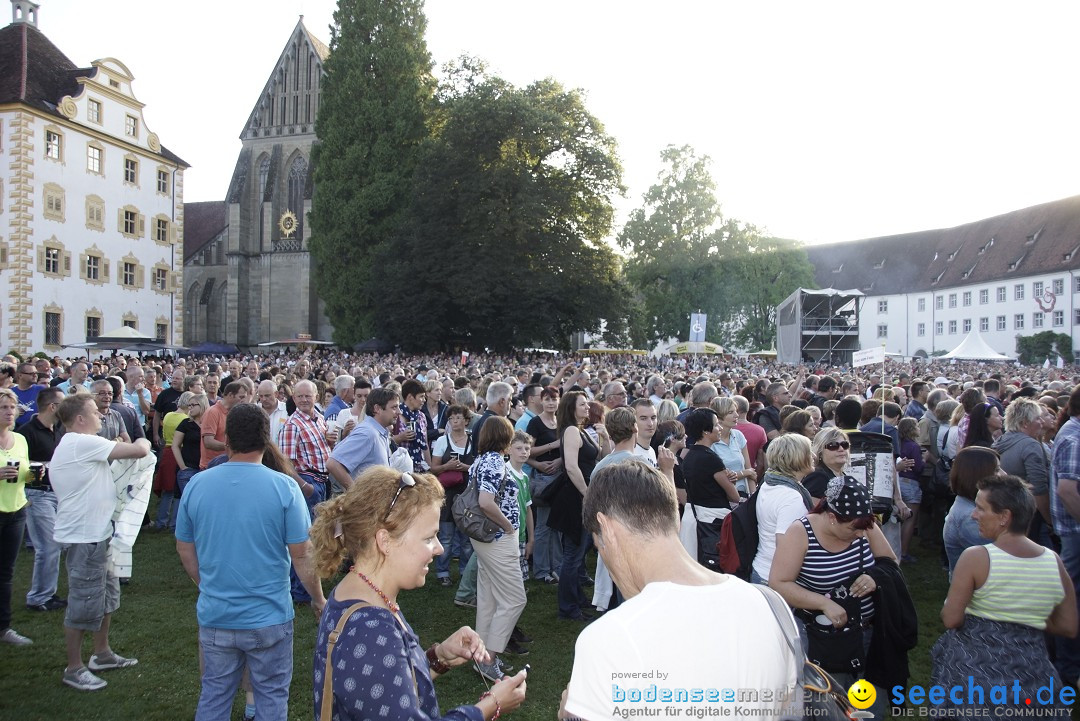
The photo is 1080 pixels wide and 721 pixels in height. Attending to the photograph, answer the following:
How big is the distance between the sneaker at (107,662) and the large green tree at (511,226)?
2942 centimetres

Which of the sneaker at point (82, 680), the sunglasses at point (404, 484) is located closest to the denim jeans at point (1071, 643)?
the sunglasses at point (404, 484)

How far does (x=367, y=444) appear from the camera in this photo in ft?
19.3

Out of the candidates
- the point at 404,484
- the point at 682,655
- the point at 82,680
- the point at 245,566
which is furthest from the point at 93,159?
the point at 682,655

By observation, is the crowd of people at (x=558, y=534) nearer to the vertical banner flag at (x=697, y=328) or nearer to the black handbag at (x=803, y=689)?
the black handbag at (x=803, y=689)

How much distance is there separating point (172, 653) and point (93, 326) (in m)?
36.8

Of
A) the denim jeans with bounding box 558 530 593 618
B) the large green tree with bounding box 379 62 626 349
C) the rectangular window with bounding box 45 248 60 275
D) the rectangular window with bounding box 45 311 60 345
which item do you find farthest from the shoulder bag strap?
the rectangular window with bounding box 45 248 60 275

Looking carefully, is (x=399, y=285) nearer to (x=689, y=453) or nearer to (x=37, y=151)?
(x=37, y=151)

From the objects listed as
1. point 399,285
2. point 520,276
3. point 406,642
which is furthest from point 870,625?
point 399,285

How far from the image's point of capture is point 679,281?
4762cm

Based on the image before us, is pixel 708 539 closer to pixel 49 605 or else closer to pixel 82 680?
pixel 82 680

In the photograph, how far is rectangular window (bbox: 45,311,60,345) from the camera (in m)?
→ 34.3

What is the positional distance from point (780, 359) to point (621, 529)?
3524 cm

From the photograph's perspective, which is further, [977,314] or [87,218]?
[977,314]

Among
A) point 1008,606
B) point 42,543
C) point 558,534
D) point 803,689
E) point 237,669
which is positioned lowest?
point 558,534
